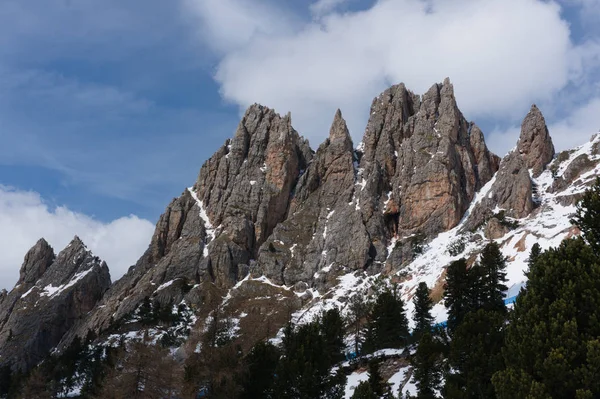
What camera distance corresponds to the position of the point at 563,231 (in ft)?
349

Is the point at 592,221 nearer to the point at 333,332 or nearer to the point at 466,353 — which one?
the point at 466,353

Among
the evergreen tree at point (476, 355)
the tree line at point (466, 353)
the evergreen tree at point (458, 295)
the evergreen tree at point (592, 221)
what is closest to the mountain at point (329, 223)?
the evergreen tree at point (458, 295)

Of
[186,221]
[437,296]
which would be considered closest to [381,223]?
[437,296]

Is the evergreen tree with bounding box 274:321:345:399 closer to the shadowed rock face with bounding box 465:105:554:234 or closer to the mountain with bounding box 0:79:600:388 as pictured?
the mountain with bounding box 0:79:600:388

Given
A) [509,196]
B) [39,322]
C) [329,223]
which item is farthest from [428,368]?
[39,322]

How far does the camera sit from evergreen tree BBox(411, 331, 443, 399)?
133 feet

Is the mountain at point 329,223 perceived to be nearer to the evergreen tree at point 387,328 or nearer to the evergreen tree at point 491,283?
the evergreen tree at point 387,328

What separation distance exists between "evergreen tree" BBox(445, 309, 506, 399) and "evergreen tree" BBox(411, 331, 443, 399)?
7032 millimetres

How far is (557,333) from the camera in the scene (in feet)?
75.1

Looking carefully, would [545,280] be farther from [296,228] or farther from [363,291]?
[296,228]

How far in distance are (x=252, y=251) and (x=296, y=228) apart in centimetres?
1736

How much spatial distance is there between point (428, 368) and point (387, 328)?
26.6 meters

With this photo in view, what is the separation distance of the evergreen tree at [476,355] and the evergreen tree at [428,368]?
7.03m

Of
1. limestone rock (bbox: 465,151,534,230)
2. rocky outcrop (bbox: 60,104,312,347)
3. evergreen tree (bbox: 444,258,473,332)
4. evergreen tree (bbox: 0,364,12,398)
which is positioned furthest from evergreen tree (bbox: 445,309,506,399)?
rocky outcrop (bbox: 60,104,312,347)
